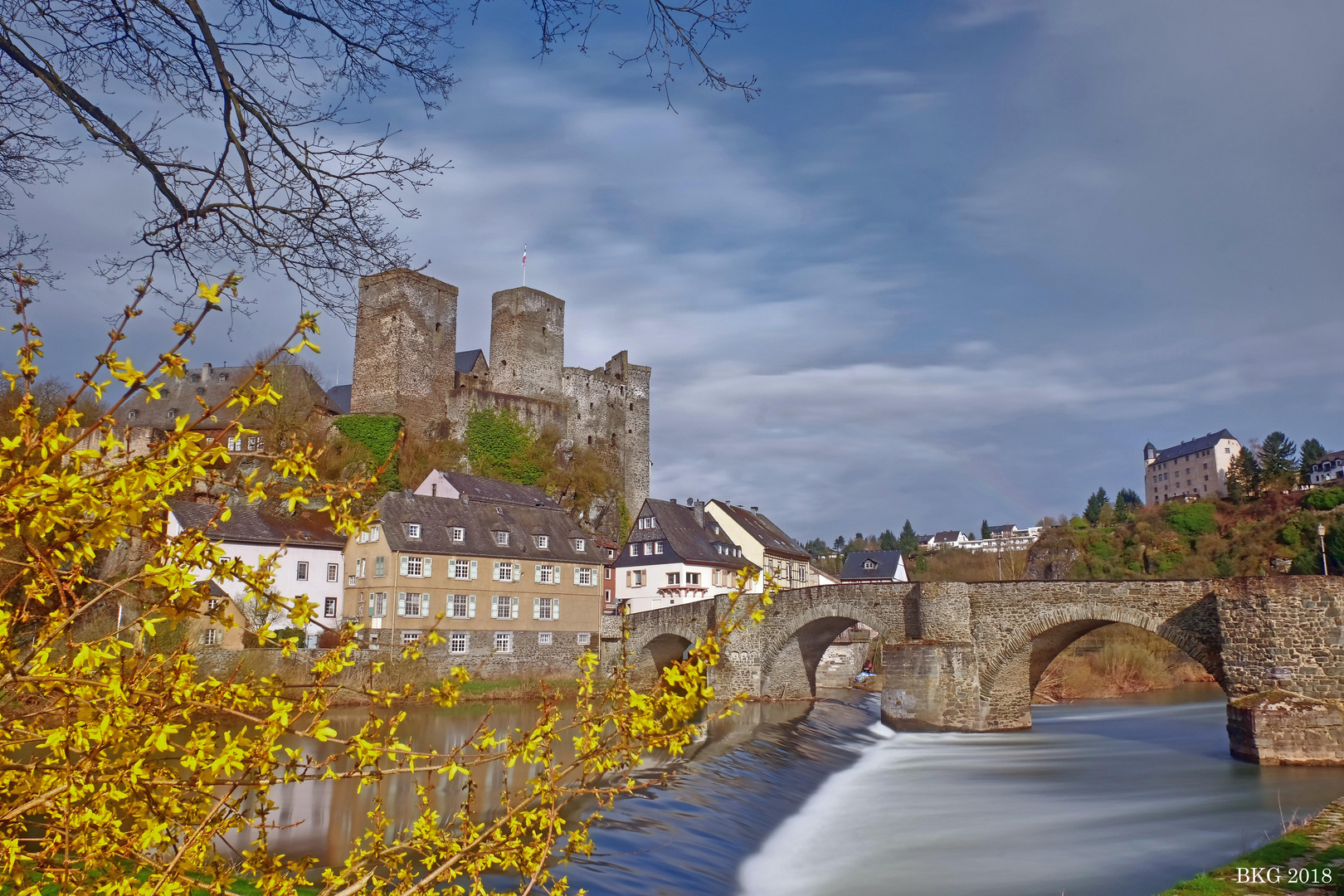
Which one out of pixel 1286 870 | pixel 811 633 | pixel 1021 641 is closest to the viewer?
pixel 1286 870

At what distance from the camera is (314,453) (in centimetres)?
309

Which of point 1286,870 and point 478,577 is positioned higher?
point 478,577

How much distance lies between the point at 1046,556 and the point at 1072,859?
44953mm

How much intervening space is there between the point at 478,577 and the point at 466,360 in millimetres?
21568

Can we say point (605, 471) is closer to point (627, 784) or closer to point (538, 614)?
point (538, 614)

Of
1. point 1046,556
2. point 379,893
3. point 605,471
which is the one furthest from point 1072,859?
point 1046,556

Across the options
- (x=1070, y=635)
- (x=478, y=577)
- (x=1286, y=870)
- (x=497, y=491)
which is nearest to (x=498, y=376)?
(x=497, y=491)

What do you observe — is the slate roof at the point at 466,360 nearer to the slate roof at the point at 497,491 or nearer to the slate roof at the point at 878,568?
the slate roof at the point at 497,491

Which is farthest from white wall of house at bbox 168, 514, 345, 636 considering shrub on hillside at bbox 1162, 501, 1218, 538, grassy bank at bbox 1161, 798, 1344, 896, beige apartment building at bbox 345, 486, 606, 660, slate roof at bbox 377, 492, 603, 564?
shrub on hillside at bbox 1162, 501, 1218, 538

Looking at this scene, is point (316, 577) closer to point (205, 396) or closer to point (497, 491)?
point (497, 491)

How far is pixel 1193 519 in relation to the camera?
168ft

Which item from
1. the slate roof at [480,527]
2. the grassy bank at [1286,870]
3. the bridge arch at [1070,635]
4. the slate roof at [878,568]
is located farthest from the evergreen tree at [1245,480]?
the grassy bank at [1286,870]

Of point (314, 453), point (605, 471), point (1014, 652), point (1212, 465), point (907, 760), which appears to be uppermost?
point (1212, 465)

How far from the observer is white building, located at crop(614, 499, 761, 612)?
41.9 m
